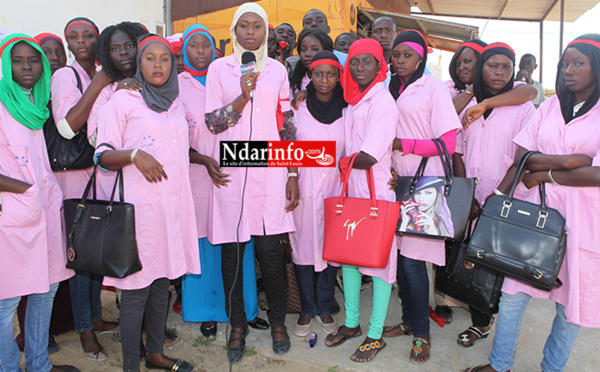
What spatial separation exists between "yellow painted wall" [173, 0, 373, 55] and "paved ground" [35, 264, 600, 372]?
5.98m

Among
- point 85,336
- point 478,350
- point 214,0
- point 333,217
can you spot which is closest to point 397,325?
point 478,350

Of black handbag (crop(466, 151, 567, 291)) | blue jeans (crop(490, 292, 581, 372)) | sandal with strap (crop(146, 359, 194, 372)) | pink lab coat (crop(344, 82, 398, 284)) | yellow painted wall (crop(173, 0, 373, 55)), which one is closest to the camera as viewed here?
black handbag (crop(466, 151, 567, 291))

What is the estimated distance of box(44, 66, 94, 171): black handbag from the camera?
286cm

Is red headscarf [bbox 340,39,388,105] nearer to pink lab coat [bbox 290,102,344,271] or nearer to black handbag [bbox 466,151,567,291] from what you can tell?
pink lab coat [bbox 290,102,344,271]

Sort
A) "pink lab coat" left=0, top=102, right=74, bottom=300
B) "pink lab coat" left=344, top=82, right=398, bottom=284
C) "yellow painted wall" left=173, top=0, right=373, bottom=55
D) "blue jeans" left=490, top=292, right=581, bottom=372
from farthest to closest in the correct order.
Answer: "yellow painted wall" left=173, top=0, right=373, bottom=55, "pink lab coat" left=344, top=82, right=398, bottom=284, "blue jeans" left=490, top=292, right=581, bottom=372, "pink lab coat" left=0, top=102, right=74, bottom=300

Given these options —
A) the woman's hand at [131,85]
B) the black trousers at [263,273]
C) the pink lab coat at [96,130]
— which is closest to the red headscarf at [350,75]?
the black trousers at [263,273]

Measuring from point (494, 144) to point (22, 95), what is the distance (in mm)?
3380

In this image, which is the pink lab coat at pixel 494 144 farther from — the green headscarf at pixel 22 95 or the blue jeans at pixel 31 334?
the blue jeans at pixel 31 334

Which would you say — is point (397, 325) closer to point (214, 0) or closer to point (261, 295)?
point (261, 295)

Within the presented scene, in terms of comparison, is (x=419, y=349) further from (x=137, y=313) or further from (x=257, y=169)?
(x=137, y=313)

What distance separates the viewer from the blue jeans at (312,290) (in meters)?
3.44

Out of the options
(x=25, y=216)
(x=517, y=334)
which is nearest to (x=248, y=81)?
(x=25, y=216)
